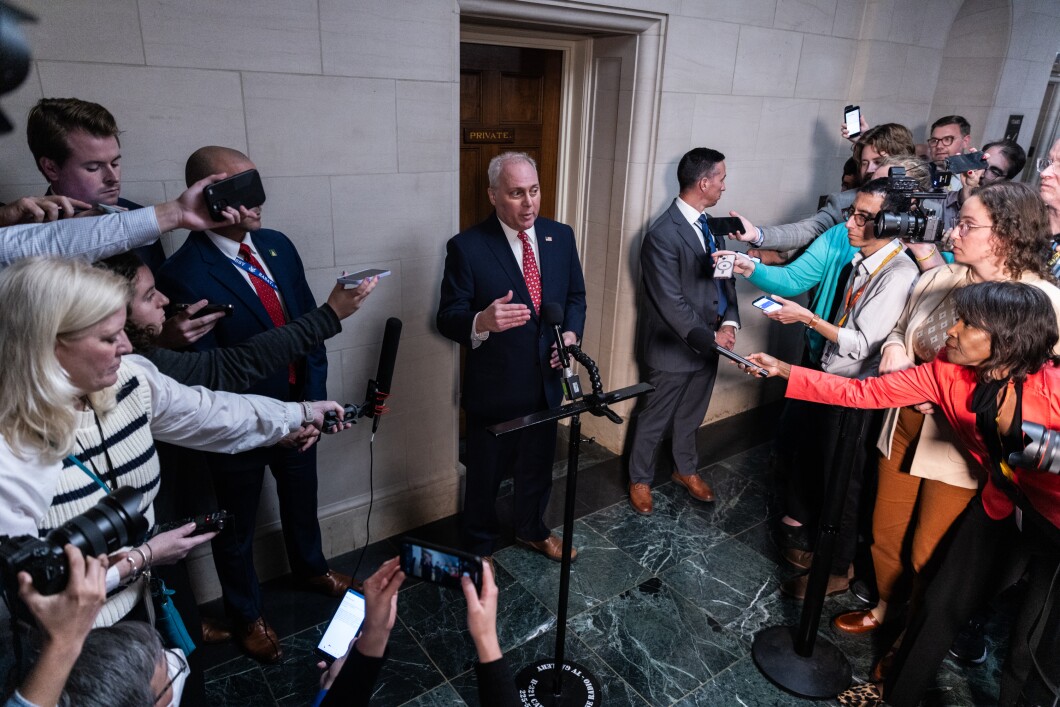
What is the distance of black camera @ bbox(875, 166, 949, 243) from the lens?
274 cm

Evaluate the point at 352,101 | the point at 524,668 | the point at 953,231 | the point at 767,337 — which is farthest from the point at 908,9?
the point at 524,668

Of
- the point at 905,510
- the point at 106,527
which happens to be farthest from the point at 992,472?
the point at 106,527

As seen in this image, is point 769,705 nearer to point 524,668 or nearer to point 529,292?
point 524,668

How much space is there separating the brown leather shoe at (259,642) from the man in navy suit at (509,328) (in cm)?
92

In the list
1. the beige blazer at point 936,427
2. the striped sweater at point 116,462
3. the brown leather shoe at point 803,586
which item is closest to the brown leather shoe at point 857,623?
the brown leather shoe at point 803,586

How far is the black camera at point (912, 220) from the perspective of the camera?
2.74 metres

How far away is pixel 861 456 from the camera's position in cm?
299

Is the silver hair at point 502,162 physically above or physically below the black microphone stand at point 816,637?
above

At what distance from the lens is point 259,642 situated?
2.79 meters

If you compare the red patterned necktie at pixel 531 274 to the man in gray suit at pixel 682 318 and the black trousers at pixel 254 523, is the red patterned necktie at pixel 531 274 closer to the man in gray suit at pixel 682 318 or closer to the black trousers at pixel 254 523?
the man in gray suit at pixel 682 318

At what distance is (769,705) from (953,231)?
195 centimetres

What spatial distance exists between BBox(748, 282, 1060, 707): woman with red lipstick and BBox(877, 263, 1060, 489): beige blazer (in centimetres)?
5

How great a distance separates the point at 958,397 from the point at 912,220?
80cm

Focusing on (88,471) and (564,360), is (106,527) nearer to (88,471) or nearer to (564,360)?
(88,471)
